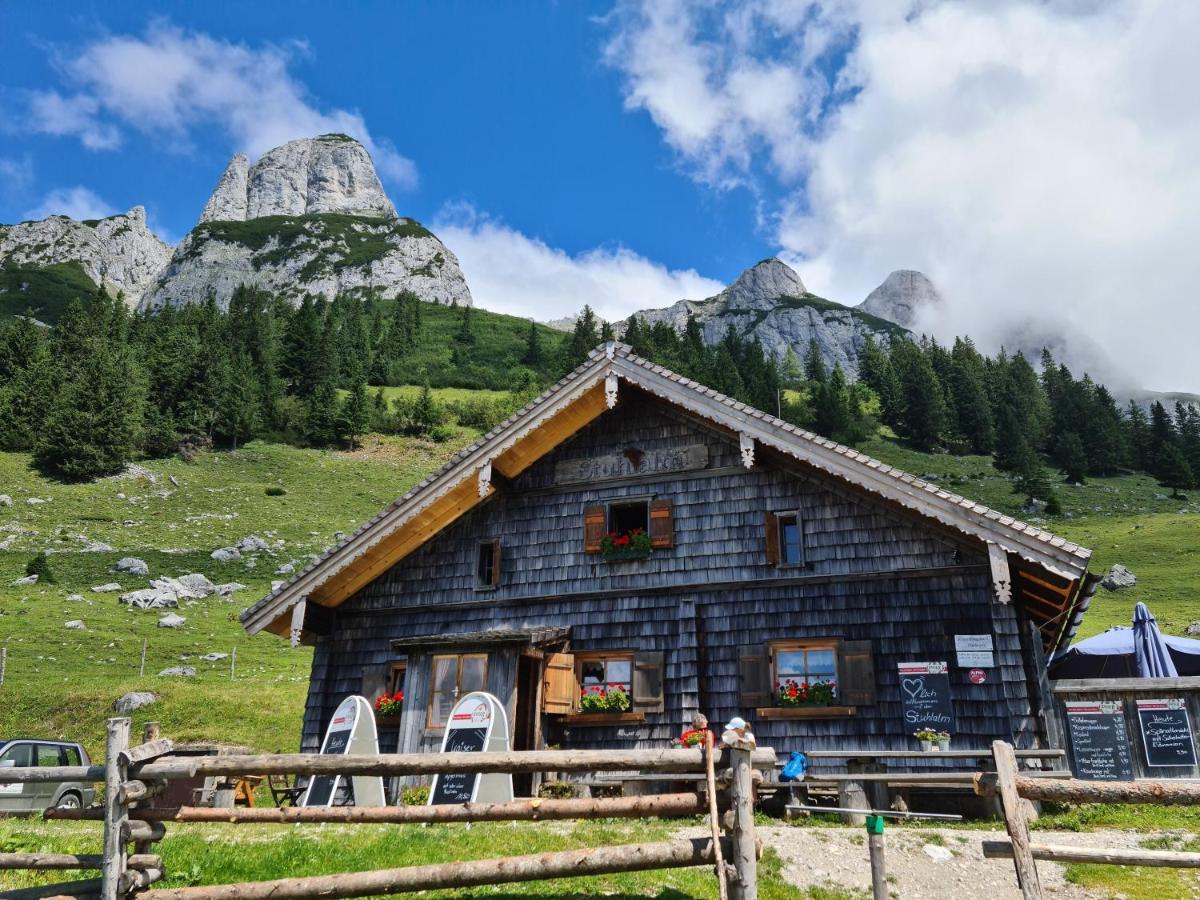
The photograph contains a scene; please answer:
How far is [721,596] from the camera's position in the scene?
17.9 meters

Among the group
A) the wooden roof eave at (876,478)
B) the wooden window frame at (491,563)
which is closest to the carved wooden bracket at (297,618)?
the wooden window frame at (491,563)

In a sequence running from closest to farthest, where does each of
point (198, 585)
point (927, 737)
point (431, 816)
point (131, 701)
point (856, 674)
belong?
point (431, 816) → point (927, 737) → point (856, 674) → point (131, 701) → point (198, 585)

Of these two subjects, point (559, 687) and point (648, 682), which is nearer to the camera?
point (648, 682)

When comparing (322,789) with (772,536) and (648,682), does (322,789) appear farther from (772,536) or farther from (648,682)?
(772,536)

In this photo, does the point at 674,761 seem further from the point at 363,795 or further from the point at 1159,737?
the point at 1159,737

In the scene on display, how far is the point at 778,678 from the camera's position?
16.9 meters

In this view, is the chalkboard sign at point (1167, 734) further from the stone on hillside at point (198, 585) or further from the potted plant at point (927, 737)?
the stone on hillside at point (198, 585)

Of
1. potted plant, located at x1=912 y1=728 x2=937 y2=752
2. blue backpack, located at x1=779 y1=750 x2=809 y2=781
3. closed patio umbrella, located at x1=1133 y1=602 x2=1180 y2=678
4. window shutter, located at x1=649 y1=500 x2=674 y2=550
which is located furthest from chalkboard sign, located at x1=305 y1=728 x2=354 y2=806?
Result: closed patio umbrella, located at x1=1133 y1=602 x2=1180 y2=678

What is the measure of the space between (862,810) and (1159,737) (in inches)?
250

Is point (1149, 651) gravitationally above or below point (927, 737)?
above

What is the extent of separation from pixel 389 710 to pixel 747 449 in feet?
30.8

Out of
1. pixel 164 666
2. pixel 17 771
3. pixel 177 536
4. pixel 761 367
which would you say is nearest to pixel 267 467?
pixel 177 536

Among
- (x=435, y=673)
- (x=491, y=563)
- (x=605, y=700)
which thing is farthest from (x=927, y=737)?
(x=491, y=563)

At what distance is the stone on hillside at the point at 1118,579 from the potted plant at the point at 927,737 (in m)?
42.1
